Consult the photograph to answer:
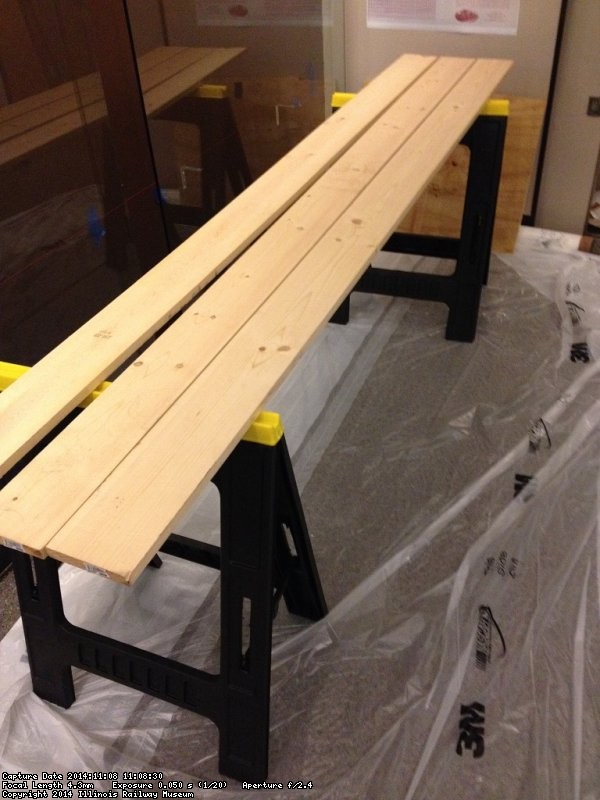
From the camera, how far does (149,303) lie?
124 cm

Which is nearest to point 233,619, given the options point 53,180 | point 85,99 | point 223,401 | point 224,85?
point 223,401

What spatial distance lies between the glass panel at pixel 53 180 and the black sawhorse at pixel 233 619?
0.84 metres

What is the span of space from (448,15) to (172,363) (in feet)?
7.15

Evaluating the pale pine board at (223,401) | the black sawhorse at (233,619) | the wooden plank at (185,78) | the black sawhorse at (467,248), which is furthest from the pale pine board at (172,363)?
the wooden plank at (185,78)

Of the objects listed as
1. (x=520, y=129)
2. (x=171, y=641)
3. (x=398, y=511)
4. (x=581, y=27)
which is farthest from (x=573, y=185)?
(x=171, y=641)

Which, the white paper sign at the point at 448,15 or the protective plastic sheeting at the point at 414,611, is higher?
the white paper sign at the point at 448,15

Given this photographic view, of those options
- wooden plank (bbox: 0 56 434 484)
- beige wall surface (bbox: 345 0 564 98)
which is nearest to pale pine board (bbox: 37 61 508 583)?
wooden plank (bbox: 0 56 434 484)

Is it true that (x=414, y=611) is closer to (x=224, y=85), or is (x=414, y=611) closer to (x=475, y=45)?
(x=224, y=85)

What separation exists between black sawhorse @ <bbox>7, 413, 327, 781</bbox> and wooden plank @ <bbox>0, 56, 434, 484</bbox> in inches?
10.5

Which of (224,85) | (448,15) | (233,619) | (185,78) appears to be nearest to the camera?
(233,619)

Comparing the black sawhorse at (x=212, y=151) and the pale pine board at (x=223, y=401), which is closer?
the pale pine board at (x=223, y=401)

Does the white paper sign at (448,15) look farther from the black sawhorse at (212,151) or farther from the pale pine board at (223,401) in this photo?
the pale pine board at (223,401)

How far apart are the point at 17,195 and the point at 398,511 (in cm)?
123

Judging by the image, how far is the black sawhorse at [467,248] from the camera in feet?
6.77
